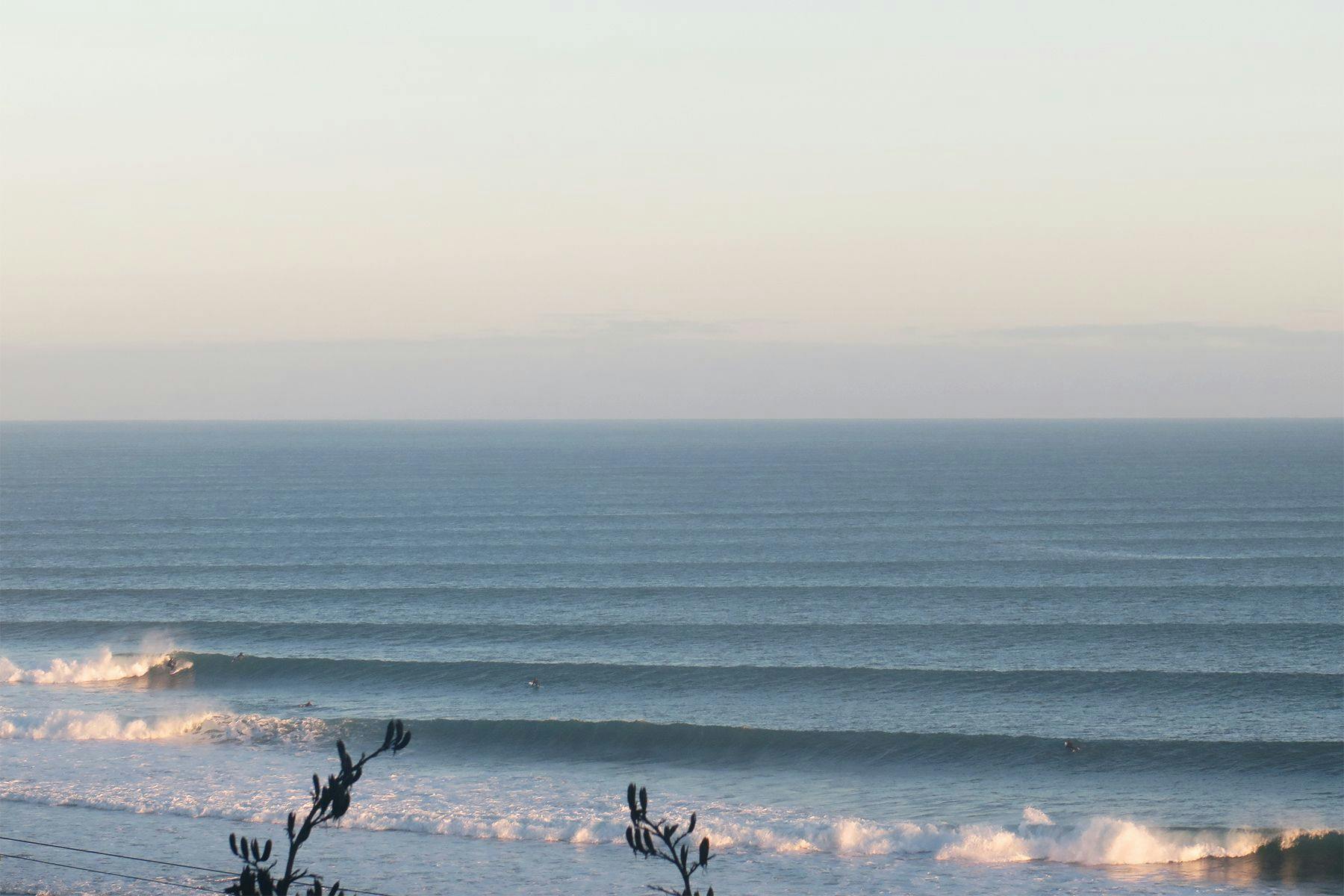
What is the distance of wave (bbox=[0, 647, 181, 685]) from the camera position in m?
34.5

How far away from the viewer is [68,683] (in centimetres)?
3428

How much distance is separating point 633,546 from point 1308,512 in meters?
45.0

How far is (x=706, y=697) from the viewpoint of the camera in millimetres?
33188

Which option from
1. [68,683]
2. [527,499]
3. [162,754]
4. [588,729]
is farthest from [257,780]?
[527,499]

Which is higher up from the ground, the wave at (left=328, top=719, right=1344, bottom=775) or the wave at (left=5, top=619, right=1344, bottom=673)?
the wave at (left=5, top=619, right=1344, bottom=673)

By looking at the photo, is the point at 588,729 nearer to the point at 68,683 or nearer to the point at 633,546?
the point at 68,683

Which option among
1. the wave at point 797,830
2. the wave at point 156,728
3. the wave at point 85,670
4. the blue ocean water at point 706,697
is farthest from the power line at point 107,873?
the wave at point 85,670

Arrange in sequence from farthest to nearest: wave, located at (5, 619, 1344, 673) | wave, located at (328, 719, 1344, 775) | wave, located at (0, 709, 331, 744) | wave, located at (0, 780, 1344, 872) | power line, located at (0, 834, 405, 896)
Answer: wave, located at (5, 619, 1344, 673)
wave, located at (0, 709, 331, 744)
wave, located at (328, 719, 1344, 775)
wave, located at (0, 780, 1344, 872)
power line, located at (0, 834, 405, 896)

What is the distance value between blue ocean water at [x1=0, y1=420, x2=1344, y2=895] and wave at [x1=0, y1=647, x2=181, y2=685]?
214 millimetres

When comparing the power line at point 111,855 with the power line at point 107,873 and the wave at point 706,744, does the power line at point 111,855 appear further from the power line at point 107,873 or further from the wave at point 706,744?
the wave at point 706,744

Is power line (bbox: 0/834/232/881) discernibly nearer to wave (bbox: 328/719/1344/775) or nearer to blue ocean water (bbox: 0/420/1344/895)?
blue ocean water (bbox: 0/420/1344/895)

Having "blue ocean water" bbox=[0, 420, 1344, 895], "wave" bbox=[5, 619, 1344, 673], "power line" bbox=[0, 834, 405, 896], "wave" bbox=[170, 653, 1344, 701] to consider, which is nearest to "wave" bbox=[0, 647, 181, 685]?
"blue ocean water" bbox=[0, 420, 1344, 895]

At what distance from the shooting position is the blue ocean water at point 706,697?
20984 mm

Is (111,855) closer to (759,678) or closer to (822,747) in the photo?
(822,747)
